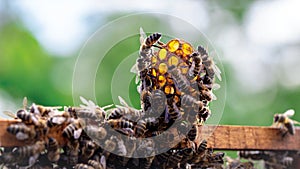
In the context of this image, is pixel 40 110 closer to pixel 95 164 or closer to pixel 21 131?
pixel 21 131

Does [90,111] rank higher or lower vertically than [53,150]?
higher

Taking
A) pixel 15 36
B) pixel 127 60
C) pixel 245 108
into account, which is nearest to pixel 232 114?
pixel 245 108

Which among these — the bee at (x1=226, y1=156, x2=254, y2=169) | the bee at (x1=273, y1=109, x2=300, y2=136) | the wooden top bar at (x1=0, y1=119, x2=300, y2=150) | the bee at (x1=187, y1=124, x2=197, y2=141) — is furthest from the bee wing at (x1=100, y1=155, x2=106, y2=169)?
the bee at (x1=273, y1=109, x2=300, y2=136)

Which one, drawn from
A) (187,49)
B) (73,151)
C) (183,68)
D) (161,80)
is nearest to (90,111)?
(73,151)

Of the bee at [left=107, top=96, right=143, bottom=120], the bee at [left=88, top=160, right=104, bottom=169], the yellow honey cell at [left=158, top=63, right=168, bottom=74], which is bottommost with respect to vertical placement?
the bee at [left=88, top=160, right=104, bottom=169]

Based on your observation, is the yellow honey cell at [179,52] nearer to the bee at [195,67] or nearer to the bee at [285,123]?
the bee at [195,67]

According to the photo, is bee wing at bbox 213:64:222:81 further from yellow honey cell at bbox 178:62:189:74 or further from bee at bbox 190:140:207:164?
bee at bbox 190:140:207:164
